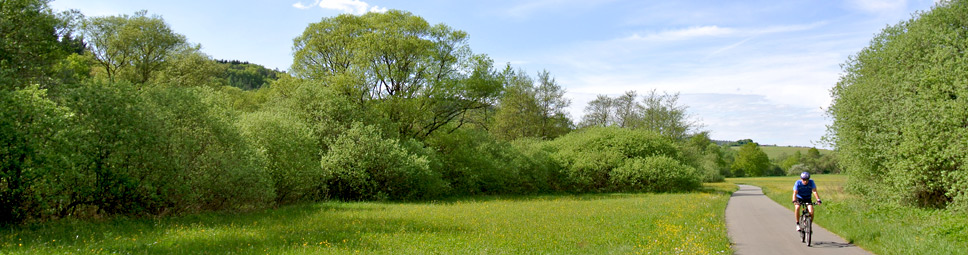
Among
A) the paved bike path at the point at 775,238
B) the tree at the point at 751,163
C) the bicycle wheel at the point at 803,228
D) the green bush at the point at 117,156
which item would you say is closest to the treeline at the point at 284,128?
the green bush at the point at 117,156

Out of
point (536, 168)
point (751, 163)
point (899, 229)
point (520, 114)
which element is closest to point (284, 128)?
point (536, 168)

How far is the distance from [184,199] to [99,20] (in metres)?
23.1

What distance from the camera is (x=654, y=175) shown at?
41312 millimetres

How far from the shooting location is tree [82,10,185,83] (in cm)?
3328

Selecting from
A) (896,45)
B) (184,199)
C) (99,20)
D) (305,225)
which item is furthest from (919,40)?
(99,20)

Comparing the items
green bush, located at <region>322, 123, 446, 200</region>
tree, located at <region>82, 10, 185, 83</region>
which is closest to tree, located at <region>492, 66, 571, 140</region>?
green bush, located at <region>322, 123, 446, 200</region>

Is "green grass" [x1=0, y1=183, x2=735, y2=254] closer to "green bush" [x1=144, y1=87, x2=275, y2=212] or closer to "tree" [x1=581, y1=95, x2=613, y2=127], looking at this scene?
"green bush" [x1=144, y1=87, x2=275, y2=212]

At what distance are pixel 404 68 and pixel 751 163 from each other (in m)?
105

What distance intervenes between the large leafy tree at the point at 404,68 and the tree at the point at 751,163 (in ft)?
325

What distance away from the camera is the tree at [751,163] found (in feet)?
384

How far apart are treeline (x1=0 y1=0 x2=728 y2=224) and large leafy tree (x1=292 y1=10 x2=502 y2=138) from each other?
0.32ft

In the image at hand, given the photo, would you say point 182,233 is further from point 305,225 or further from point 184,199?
point 184,199

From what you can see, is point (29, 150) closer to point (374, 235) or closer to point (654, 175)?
point (374, 235)

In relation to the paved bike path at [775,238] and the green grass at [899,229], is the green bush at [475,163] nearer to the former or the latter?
the paved bike path at [775,238]
